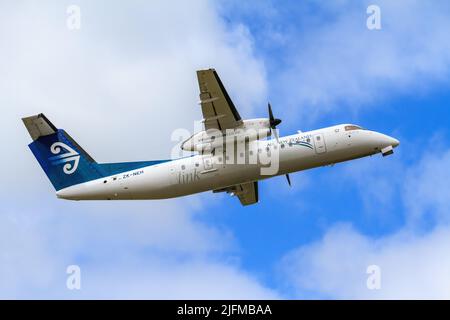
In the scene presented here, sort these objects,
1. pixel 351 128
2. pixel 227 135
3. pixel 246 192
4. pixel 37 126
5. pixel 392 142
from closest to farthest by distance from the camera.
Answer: pixel 227 135, pixel 351 128, pixel 392 142, pixel 37 126, pixel 246 192

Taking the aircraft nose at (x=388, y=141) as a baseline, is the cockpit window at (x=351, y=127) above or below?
above

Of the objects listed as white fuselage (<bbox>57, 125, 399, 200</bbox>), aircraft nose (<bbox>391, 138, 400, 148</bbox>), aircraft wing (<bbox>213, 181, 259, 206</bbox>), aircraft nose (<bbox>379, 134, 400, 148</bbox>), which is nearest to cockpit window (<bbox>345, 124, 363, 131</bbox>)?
white fuselage (<bbox>57, 125, 399, 200</bbox>)

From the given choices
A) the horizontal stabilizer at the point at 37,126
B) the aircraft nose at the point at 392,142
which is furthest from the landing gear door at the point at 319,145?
the horizontal stabilizer at the point at 37,126

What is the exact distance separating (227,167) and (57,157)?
6.86 m

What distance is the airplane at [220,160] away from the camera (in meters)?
26.2

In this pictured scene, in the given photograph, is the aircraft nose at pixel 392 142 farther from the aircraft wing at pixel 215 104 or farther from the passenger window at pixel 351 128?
the aircraft wing at pixel 215 104

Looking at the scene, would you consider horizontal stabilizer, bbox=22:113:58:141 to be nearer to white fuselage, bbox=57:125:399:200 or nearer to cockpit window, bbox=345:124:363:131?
white fuselage, bbox=57:125:399:200

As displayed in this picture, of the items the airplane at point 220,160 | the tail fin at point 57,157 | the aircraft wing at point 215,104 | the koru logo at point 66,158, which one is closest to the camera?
the aircraft wing at point 215,104

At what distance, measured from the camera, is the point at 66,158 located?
27.6 meters

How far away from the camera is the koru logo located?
1078 inches

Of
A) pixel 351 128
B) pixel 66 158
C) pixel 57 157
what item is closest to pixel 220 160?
pixel 351 128

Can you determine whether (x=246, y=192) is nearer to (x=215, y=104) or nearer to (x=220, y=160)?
(x=220, y=160)
